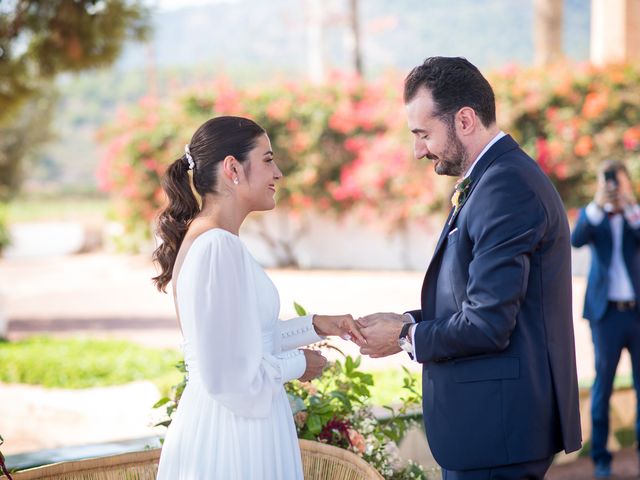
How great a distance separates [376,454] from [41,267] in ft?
67.9

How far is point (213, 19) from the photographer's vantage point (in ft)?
495

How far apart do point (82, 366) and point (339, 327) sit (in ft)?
19.8

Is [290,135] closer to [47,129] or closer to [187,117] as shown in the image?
[187,117]

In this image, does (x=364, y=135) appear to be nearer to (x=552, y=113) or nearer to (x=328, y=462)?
(x=552, y=113)

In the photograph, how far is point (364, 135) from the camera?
Result: 18.6m

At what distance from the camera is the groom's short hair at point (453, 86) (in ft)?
9.01

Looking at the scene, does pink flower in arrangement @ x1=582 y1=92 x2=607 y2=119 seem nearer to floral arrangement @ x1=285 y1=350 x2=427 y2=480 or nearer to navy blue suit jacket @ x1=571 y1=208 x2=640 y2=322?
navy blue suit jacket @ x1=571 y1=208 x2=640 y2=322

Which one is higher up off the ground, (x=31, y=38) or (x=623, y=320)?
(x=31, y=38)

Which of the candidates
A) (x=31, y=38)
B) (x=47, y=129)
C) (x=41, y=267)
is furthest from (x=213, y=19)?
(x=31, y=38)

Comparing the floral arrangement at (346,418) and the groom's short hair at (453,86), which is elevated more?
the groom's short hair at (453,86)

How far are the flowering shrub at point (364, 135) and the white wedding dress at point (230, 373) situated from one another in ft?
44.1

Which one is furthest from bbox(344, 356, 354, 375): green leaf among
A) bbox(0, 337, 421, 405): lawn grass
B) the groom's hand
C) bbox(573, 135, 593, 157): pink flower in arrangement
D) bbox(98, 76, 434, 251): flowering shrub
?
bbox(98, 76, 434, 251): flowering shrub

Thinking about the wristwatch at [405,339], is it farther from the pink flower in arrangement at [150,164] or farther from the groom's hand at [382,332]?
the pink flower in arrangement at [150,164]

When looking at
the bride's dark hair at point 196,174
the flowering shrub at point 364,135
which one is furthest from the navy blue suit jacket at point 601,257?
the flowering shrub at point 364,135
